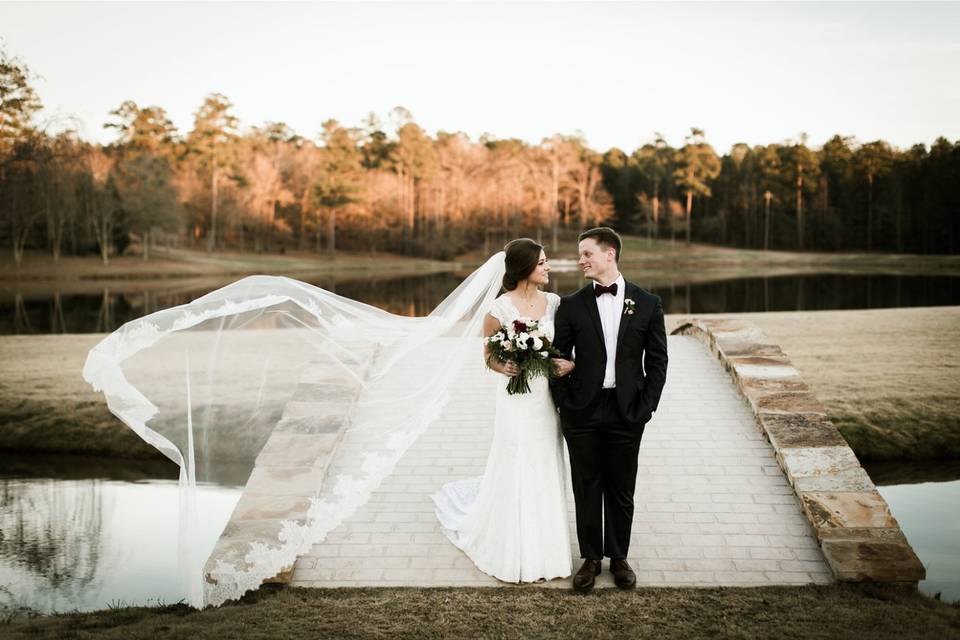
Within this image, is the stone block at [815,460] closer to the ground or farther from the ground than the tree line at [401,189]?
closer to the ground

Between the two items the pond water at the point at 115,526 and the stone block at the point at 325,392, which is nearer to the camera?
the pond water at the point at 115,526

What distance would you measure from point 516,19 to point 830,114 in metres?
36.1

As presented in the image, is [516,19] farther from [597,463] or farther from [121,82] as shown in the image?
[597,463]

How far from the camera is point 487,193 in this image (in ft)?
214

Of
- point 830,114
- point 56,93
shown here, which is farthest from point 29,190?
point 830,114

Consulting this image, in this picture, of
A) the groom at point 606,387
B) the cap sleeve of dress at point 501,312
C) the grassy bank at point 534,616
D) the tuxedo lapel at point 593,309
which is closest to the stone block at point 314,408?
the grassy bank at point 534,616

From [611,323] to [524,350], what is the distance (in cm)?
63

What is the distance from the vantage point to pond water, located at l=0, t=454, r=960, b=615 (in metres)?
5.80

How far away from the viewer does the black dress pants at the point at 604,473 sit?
16.1 ft

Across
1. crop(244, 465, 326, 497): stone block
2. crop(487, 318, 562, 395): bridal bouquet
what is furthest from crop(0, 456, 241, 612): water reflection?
crop(487, 318, 562, 395): bridal bouquet

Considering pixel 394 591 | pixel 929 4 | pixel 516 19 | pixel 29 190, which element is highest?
pixel 516 19

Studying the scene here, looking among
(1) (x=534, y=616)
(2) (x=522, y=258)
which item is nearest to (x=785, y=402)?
(2) (x=522, y=258)

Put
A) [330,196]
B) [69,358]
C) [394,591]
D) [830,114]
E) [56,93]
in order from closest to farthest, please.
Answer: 1. [394,591]
2. [69,358]
3. [56,93]
4. [330,196]
5. [830,114]

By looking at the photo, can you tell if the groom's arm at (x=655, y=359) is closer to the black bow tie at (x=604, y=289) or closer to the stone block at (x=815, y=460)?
the black bow tie at (x=604, y=289)
